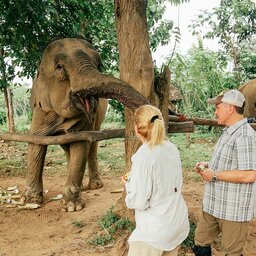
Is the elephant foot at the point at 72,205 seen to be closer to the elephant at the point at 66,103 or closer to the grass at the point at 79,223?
the elephant at the point at 66,103

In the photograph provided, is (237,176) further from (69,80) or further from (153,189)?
(69,80)

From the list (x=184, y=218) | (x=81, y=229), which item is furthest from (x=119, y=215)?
(x=184, y=218)

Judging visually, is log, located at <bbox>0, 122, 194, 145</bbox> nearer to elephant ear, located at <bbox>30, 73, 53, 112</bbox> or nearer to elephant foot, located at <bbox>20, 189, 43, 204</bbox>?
elephant ear, located at <bbox>30, 73, 53, 112</bbox>

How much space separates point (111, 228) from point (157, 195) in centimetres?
182

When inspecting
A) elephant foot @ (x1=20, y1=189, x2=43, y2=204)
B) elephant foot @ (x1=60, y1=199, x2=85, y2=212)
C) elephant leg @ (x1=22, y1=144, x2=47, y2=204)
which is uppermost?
elephant leg @ (x1=22, y1=144, x2=47, y2=204)

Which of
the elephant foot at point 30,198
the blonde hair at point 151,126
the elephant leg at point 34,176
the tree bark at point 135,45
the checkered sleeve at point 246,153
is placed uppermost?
the tree bark at point 135,45

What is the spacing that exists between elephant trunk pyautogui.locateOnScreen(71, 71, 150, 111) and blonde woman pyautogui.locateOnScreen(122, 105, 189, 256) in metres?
1.21

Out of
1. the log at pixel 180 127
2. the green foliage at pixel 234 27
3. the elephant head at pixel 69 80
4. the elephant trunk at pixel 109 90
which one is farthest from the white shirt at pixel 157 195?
the green foliage at pixel 234 27

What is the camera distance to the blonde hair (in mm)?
2521

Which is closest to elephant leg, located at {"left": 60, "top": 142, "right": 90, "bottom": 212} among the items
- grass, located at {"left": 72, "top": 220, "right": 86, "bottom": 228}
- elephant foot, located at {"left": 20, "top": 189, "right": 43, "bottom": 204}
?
elephant foot, located at {"left": 20, "top": 189, "right": 43, "bottom": 204}

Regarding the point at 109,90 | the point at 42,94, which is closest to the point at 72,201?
the point at 42,94

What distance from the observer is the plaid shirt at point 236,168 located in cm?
313

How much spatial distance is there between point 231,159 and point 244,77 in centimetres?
991

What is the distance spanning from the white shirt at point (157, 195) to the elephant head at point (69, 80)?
1877 millimetres
